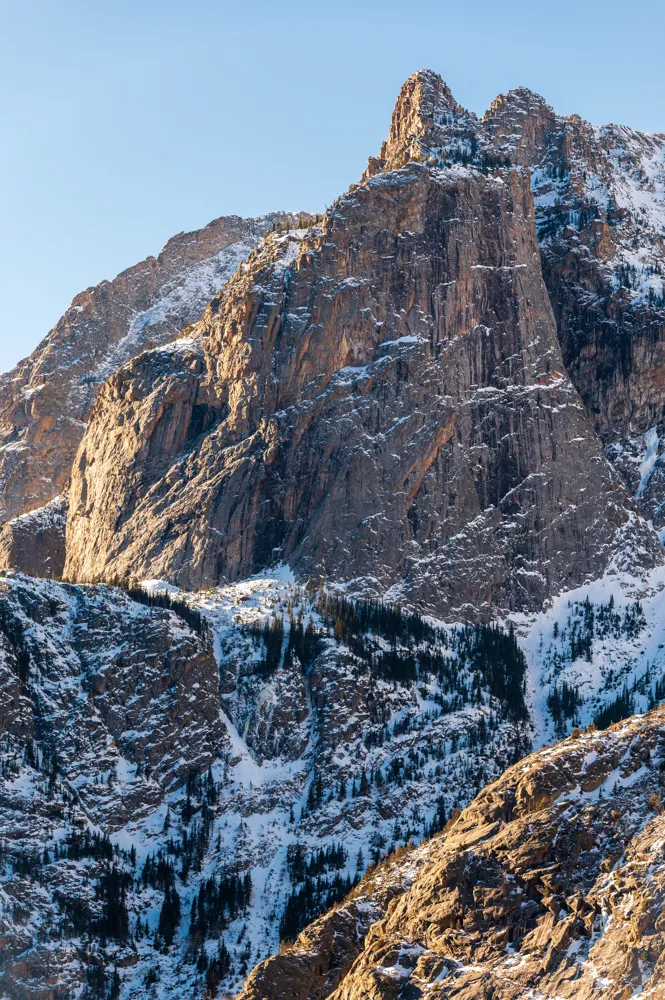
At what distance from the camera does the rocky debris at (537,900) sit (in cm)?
14800

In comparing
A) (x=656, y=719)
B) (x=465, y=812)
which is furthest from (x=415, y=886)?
(x=656, y=719)

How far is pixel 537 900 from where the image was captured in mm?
157000

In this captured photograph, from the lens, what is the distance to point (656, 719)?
552ft

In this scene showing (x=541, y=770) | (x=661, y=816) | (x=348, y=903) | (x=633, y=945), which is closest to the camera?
(x=633, y=945)

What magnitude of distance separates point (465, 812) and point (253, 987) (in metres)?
21.1

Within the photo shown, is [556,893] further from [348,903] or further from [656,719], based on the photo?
[348,903]

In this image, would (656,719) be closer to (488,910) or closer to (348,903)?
(488,910)

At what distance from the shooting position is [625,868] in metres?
153

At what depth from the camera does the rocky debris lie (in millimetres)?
148000

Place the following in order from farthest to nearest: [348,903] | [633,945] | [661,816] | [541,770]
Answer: [348,903] < [541,770] < [661,816] < [633,945]

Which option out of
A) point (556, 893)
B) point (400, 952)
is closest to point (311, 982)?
point (400, 952)

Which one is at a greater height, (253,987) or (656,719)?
(656,719)

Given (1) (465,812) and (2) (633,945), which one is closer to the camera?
(2) (633,945)

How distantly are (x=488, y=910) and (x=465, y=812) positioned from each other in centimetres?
1749
